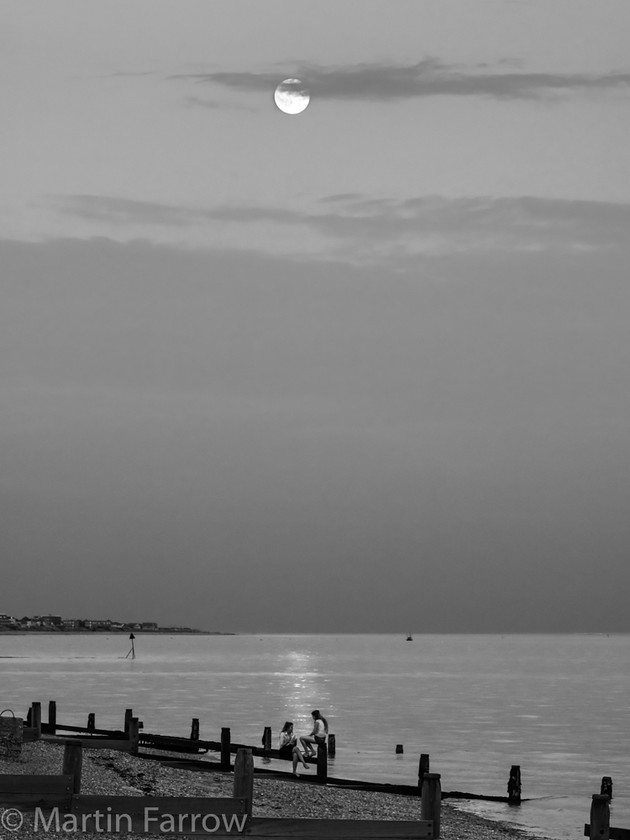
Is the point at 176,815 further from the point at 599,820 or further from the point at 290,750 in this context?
the point at 290,750

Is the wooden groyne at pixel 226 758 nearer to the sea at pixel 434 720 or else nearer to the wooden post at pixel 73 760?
the sea at pixel 434 720

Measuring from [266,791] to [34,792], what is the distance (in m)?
15.8

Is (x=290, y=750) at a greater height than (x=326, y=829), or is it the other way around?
(x=290, y=750)

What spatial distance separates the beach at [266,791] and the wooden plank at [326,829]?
8.97 meters

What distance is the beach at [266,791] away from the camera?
2970cm

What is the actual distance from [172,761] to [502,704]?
220ft

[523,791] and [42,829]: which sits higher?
[523,791]

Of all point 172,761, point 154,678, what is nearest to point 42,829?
point 172,761

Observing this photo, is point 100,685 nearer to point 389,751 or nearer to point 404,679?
point 404,679

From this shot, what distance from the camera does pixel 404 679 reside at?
155250 mm

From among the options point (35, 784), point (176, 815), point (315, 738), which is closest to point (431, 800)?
point (176, 815)

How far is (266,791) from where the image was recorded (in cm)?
3347

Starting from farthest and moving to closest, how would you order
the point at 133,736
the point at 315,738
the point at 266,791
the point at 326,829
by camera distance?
the point at 315,738 → the point at 133,736 → the point at 266,791 → the point at 326,829

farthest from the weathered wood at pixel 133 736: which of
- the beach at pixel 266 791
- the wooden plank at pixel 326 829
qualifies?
the wooden plank at pixel 326 829
